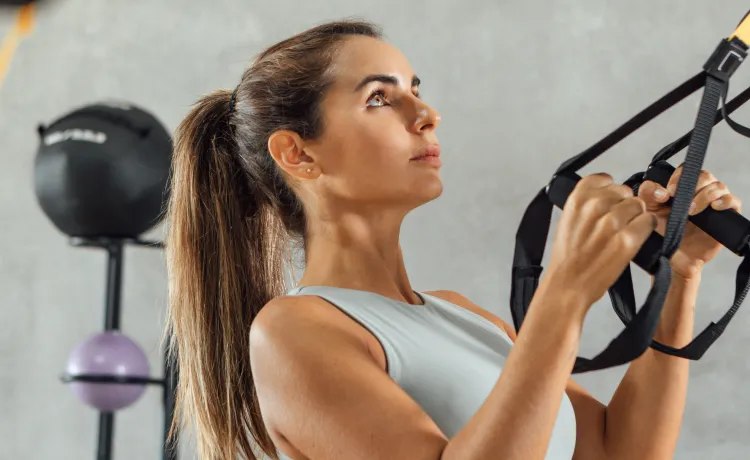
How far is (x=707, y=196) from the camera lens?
91 cm

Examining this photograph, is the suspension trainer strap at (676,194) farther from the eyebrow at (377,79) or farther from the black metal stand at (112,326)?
the black metal stand at (112,326)

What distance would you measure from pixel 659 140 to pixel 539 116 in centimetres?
28

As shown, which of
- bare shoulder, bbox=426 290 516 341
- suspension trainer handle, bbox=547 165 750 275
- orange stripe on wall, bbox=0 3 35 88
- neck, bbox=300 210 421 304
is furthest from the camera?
orange stripe on wall, bbox=0 3 35 88

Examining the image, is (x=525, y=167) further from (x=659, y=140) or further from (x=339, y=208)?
(x=339, y=208)

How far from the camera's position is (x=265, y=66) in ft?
3.66

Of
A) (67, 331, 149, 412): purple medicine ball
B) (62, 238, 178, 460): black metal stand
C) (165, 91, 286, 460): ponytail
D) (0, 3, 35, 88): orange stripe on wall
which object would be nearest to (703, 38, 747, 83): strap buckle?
(165, 91, 286, 460): ponytail

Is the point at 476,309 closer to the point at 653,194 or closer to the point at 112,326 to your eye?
the point at 653,194

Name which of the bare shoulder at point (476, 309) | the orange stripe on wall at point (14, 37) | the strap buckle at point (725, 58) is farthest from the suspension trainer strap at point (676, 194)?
the orange stripe on wall at point (14, 37)

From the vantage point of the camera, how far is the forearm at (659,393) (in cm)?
97

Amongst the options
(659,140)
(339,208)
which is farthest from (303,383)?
(659,140)

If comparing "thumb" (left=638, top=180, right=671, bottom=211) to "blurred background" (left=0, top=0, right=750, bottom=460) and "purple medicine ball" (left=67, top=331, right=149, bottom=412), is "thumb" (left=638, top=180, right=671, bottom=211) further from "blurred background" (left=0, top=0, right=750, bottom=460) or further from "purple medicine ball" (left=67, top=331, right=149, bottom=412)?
"purple medicine ball" (left=67, top=331, right=149, bottom=412)

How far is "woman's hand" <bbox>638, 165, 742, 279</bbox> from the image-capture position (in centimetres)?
91

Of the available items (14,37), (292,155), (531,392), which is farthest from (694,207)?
(14,37)

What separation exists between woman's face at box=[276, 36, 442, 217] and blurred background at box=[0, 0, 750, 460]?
3.88 ft
